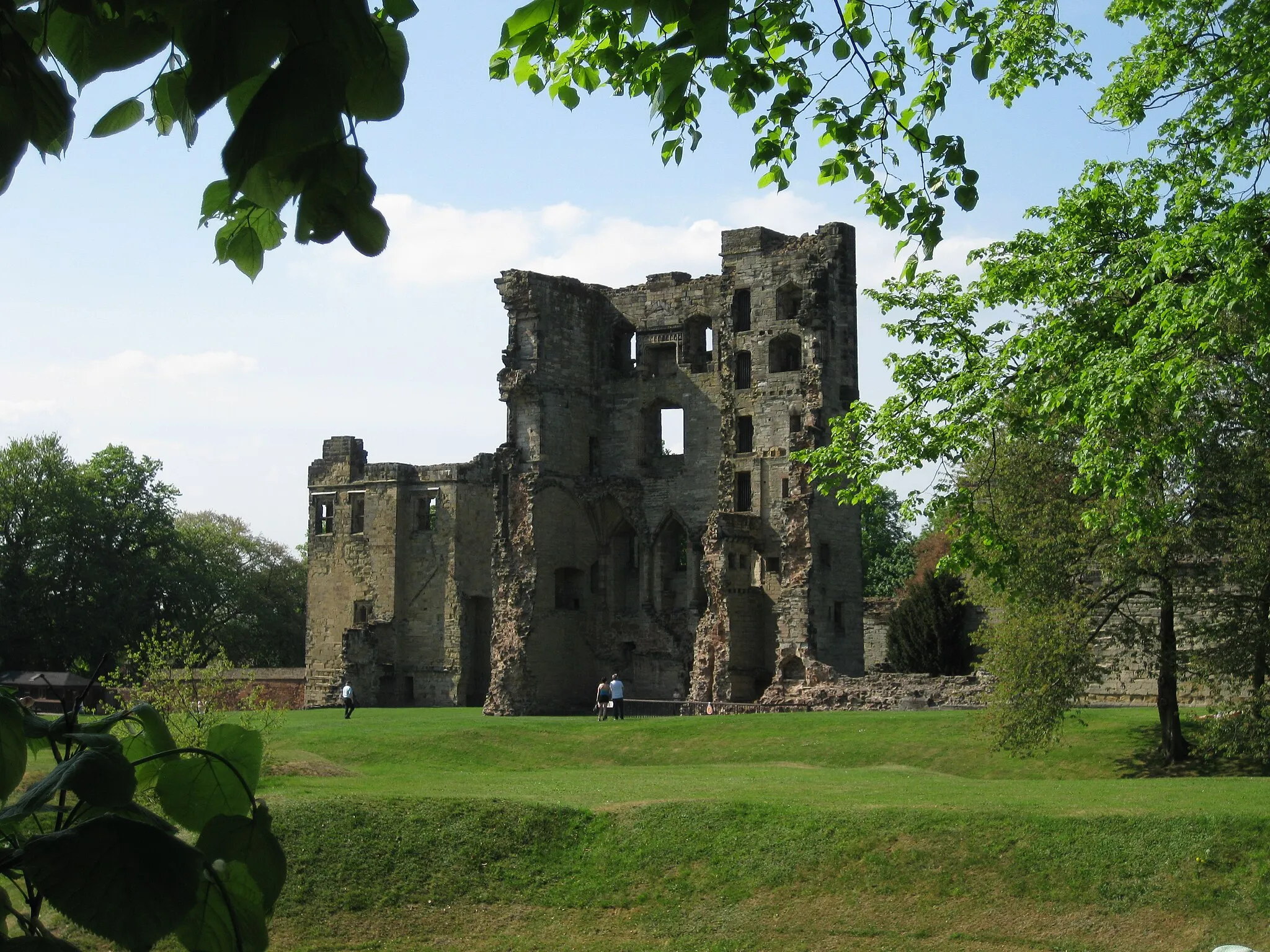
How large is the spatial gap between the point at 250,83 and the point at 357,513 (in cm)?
5395

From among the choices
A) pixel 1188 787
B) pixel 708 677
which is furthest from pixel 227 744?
pixel 708 677

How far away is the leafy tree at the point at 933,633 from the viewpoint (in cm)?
4444

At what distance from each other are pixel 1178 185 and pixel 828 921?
937cm

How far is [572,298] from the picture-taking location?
45906 millimetres

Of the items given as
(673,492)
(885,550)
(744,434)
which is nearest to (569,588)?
(673,492)

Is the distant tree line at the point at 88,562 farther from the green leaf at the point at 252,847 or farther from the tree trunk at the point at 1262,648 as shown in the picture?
the green leaf at the point at 252,847

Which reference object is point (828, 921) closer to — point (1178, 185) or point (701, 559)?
point (1178, 185)

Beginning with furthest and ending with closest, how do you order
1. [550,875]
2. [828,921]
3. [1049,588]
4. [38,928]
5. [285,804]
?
[1049,588]
[285,804]
[550,875]
[828,921]
[38,928]

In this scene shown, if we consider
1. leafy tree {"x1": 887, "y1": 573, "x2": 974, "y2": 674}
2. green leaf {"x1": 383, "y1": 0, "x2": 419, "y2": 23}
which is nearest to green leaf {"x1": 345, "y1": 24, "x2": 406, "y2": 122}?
green leaf {"x1": 383, "y1": 0, "x2": 419, "y2": 23}

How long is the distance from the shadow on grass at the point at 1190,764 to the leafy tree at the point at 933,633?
17.8m

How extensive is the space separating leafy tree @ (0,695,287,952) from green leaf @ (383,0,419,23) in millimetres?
A: 1451

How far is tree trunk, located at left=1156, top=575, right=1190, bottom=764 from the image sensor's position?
25.2 meters

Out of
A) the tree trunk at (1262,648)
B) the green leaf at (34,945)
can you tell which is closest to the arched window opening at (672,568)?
the tree trunk at (1262,648)

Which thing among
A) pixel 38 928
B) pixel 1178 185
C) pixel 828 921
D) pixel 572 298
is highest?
pixel 572 298
